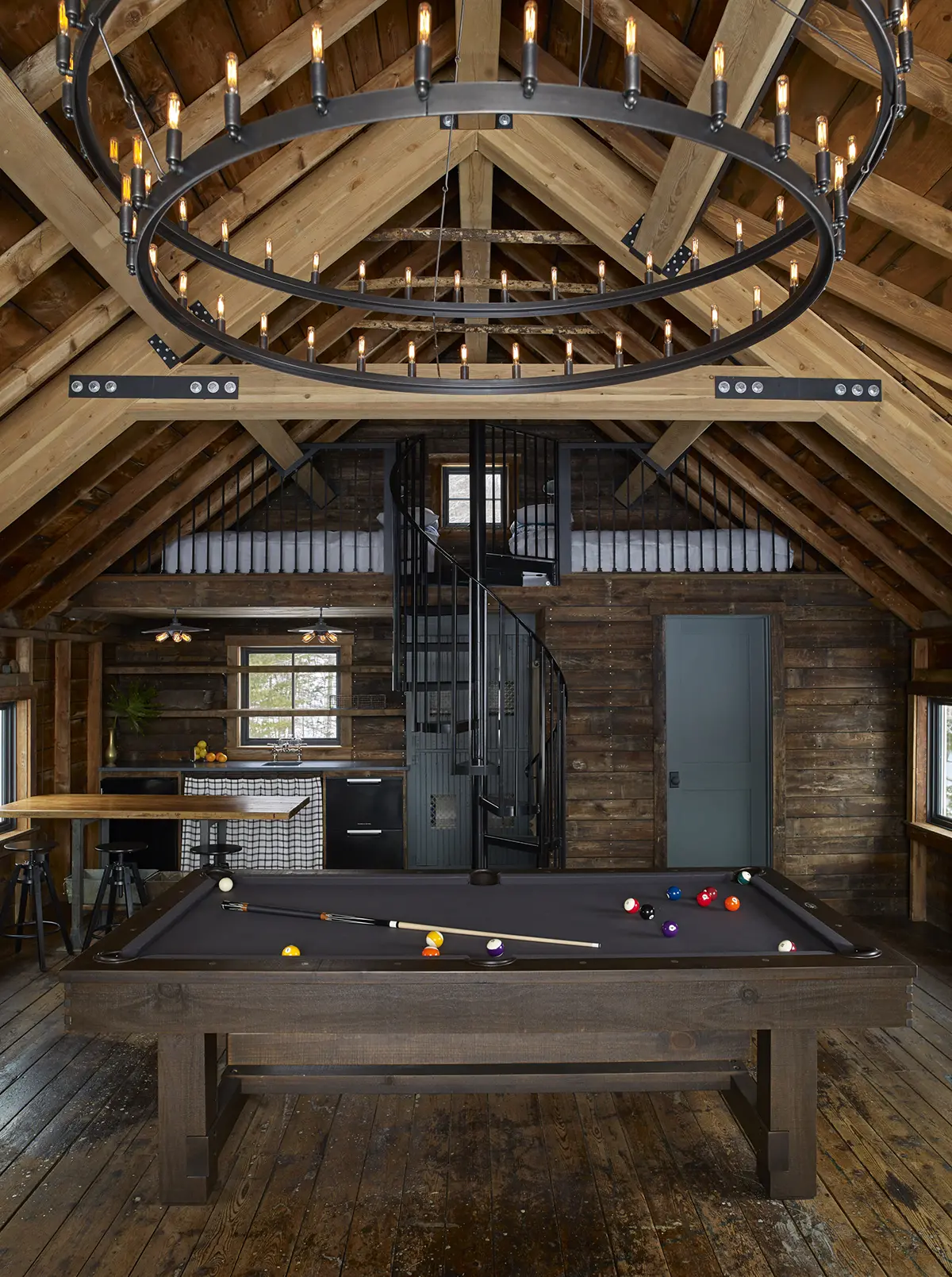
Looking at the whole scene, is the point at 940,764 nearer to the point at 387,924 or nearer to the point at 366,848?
the point at 366,848

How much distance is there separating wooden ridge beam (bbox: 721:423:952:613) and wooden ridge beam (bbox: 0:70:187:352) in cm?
381

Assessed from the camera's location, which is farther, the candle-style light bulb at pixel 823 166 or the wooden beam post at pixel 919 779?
the wooden beam post at pixel 919 779

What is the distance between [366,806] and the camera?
24.7ft

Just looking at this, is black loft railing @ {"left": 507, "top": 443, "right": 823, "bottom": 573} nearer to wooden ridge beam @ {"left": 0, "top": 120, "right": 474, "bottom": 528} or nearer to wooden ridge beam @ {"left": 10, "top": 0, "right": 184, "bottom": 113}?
wooden ridge beam @ {"left": 0, "top": 120, "right": 474, "bottom": 528}

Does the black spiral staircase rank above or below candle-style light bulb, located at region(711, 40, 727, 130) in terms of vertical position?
below

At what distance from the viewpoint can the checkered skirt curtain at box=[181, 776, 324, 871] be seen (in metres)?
7.52

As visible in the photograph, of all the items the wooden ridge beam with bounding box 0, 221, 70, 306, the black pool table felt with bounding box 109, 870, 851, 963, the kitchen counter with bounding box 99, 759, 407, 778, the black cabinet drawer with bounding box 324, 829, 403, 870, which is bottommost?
the black cabinet drawer with bounding box 324, 829, 403, 870

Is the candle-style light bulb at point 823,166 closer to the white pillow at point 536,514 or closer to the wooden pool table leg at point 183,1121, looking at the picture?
the wooden pool table leg at point 183,1121

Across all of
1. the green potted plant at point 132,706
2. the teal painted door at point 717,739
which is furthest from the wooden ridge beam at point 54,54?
the green potted plant at point 132,706

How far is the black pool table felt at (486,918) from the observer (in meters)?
2.96

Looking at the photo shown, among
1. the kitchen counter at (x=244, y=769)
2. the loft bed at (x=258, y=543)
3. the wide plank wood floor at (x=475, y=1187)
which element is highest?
the loft bed at (x=258, y=543)

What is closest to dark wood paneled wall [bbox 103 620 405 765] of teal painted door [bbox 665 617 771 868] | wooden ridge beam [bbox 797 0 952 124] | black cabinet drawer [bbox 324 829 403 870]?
black cabinet drawer [bbox 324 829 403 870]

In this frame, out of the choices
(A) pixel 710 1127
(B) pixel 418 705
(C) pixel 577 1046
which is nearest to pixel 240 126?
(C) pixel 577 1046

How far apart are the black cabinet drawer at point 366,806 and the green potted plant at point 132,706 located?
182 centimetres
